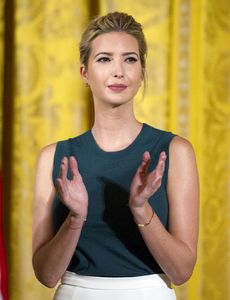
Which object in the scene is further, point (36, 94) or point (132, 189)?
point (36, 94)

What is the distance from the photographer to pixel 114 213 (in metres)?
1.10

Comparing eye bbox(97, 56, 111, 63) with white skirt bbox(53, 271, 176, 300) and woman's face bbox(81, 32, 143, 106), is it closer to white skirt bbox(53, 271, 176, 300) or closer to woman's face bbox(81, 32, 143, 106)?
woman's face bbox(81, 32, 143, 106)

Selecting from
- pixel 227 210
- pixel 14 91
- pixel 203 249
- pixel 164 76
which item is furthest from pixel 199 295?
pixel 14 91

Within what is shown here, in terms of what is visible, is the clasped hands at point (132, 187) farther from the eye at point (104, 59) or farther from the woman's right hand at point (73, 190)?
the eye at point (104, 59)

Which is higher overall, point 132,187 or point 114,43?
point 114,43

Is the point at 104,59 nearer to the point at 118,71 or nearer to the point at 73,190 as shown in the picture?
the point at 118,71

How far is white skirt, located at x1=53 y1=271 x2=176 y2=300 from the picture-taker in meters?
1.07

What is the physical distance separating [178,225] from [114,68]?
32 centimetres

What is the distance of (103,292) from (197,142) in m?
0.72

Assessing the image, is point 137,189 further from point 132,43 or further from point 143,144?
point 132,43

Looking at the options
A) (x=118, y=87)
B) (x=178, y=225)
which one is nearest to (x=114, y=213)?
(x=178, y=225)

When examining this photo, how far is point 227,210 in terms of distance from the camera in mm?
1696

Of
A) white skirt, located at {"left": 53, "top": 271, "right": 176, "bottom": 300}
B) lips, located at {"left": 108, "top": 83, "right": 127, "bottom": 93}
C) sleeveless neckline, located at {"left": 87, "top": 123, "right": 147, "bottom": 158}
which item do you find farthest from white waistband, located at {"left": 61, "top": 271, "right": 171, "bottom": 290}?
lips, located at {"left": 108, "top": 83, "right": 127, "bottom": 93}

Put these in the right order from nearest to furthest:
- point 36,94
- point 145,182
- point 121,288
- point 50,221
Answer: point 145,182
point 121,288
point 50,221
point 36,94
